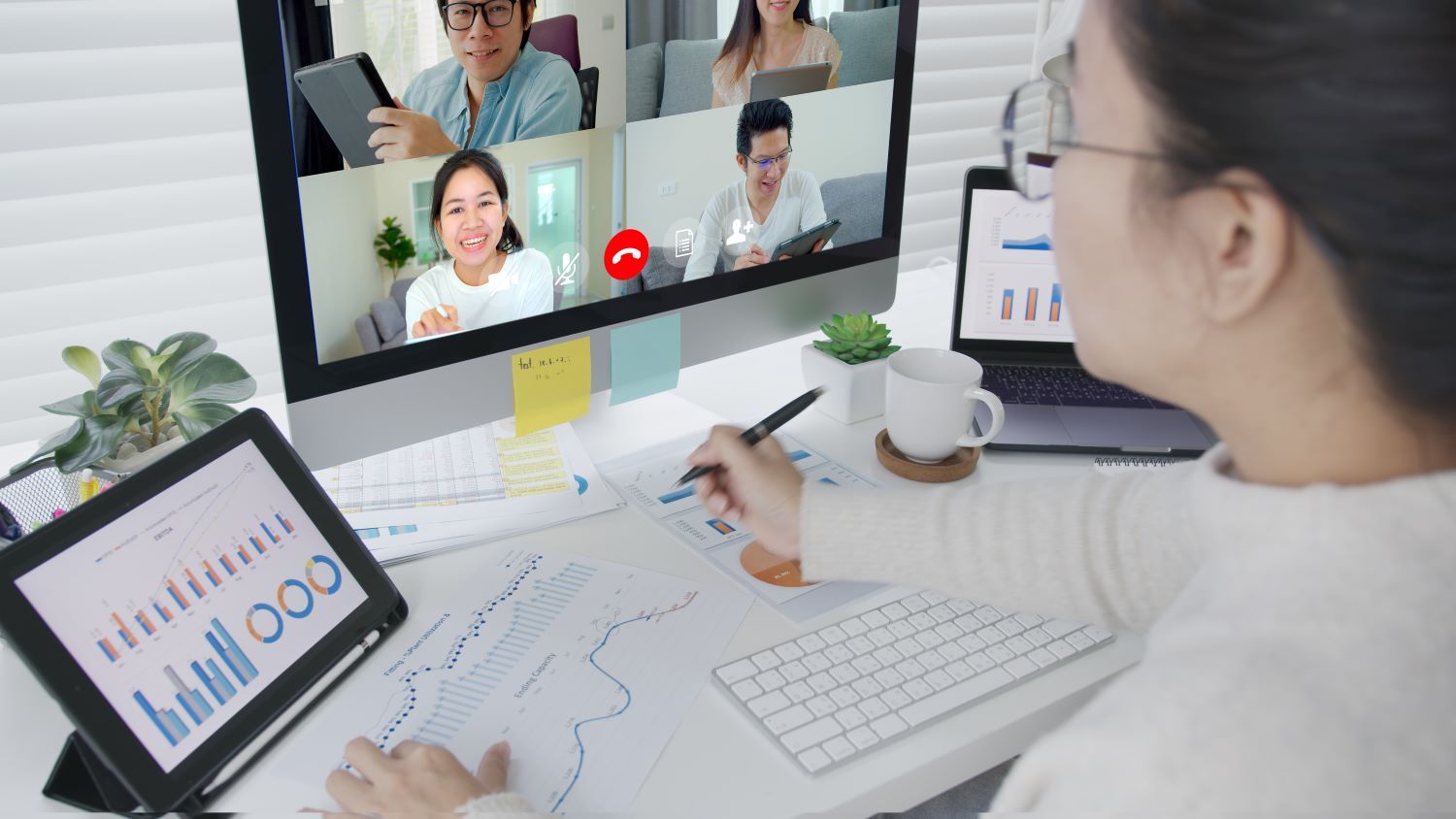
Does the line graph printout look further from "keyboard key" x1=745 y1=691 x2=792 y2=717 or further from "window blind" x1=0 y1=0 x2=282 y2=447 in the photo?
"window blind" x1=0 y1=0 x2=282 y2=447

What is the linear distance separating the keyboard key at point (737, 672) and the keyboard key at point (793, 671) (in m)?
0.02

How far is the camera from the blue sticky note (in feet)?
3.31

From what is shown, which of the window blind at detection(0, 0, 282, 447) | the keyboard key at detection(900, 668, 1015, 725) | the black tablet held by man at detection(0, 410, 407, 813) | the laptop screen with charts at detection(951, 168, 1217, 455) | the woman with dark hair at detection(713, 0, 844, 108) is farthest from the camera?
the window blind at detection(0, 0, 282, 447)

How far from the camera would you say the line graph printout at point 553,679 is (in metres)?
0.66

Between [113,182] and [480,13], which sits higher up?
[480,13]

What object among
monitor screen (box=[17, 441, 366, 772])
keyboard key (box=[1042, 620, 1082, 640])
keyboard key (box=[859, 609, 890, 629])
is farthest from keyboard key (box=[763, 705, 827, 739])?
monitor screen (box=[17, 441, 366, 772])

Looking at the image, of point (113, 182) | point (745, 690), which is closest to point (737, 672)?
point (745, 690)

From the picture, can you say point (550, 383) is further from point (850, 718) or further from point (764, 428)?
point (850, 718)

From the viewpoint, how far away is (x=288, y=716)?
2.28ft

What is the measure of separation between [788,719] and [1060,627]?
24cm

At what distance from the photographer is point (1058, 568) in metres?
0.77

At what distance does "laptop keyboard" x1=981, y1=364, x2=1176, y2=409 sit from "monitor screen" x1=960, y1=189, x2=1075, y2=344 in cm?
4

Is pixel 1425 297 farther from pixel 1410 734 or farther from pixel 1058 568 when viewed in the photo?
pixel 1058 568

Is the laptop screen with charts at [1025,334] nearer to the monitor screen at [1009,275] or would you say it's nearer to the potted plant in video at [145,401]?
the monitor screen at [1009,275]
